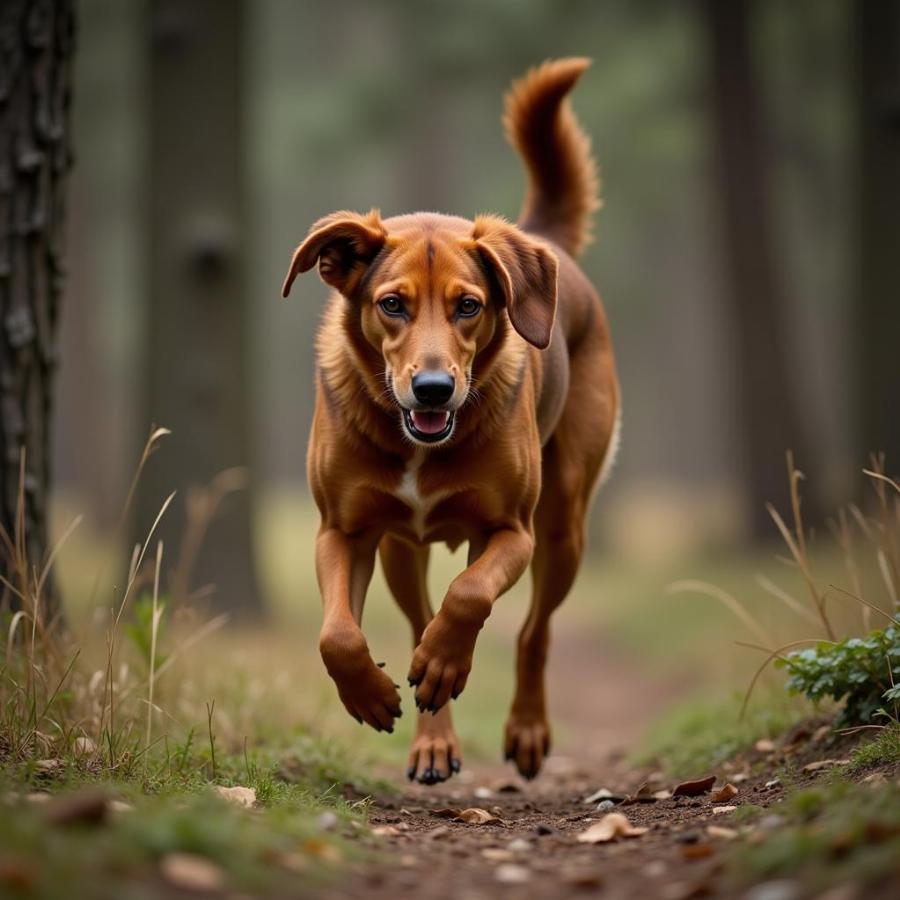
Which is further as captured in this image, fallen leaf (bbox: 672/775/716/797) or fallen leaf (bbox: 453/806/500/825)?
fallen leaf (bbox: 672/775/716/797)

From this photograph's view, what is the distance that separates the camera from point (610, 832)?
3.59m

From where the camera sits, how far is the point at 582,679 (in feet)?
35.9

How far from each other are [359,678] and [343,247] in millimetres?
1621

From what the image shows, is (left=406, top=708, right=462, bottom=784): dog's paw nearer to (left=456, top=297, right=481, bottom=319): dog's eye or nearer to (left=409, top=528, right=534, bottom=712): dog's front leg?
(left=409, top=528, right=534, bottom=712): dog's front leg

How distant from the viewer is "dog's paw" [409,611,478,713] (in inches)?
169

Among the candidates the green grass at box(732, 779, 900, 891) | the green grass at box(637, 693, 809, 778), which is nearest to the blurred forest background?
the green grass at box(637, 693, 809, 778)

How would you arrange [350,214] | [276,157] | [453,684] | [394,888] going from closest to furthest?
[394,888] → [453,684] → [350,214] → [276,157]

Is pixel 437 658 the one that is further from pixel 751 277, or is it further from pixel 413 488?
pixel 751 277

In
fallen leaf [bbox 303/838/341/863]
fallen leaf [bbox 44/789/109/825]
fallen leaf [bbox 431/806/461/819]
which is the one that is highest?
fallen leaf [bbox 44/789/109/825]

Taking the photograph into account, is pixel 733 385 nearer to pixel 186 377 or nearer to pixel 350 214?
pixel 186 377

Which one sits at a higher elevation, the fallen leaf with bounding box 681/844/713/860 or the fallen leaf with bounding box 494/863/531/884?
the fallen leaf with bounding box 681/844/713/860

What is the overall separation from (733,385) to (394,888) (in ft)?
44.1

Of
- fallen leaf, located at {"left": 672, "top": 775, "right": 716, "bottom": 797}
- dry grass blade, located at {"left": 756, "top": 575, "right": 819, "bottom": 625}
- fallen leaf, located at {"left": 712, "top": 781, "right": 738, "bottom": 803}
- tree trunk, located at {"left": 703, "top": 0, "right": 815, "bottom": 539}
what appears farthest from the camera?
tree trunk, located at {"left": 703, "top": 0, "right": 815, "bottom": 539}

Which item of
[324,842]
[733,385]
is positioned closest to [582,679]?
[733,385]
